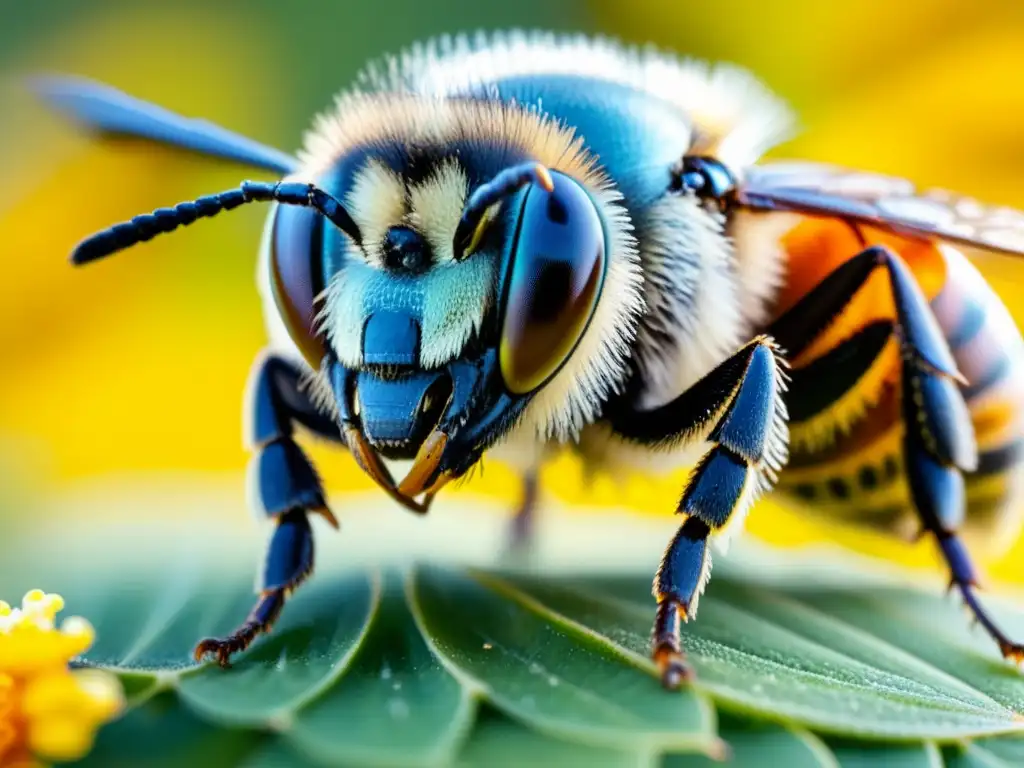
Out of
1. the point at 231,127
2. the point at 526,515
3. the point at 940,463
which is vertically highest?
the point at 231,127

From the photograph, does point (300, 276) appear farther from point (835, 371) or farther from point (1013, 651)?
point (1013, 651)

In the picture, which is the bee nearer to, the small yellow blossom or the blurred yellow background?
the small yellow blossom

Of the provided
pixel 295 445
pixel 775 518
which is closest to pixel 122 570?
pixel 295 445

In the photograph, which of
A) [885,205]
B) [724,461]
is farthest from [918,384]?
[724,461]

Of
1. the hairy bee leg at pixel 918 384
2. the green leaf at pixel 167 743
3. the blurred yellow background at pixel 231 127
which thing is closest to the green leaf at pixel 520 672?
the green leaf at pixel 167 743

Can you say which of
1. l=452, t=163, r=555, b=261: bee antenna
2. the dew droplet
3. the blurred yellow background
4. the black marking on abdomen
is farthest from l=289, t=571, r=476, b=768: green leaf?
the blurred yellow background

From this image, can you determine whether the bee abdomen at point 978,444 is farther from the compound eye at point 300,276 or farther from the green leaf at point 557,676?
the compound eye at point 300,276

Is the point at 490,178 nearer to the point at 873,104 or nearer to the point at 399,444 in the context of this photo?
the point at 399,444
